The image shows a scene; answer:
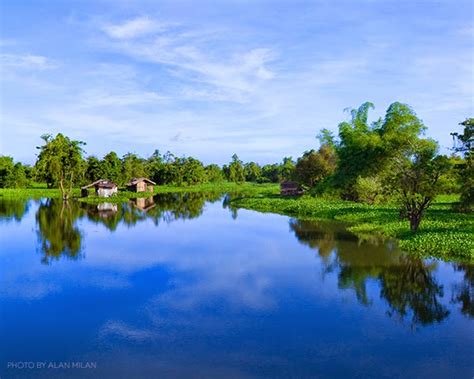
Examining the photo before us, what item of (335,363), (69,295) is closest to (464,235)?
(335,363)

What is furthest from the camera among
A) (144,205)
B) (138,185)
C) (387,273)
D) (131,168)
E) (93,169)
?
(131,168)

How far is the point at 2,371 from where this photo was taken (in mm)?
10406

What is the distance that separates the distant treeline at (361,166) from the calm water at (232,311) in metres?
5.30

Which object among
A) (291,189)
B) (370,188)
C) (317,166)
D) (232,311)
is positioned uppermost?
(317,166)

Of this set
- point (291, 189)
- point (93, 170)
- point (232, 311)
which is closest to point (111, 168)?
point (93, 170)

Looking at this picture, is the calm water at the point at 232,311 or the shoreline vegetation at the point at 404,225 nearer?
the calm water at the point at 232,311

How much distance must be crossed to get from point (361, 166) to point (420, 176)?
66.9ft

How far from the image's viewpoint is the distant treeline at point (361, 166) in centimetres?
2791

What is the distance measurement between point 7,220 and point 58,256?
20.4 m

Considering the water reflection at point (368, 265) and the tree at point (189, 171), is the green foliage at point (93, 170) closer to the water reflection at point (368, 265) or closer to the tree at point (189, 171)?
the tree at point (189, 171)

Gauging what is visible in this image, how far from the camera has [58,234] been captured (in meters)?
32.4

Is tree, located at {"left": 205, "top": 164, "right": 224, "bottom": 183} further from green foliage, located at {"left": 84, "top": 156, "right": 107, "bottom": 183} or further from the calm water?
the calm water

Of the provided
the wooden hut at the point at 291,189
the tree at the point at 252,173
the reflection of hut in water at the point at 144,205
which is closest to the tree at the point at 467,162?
the reflection of hut in water at the point at 144,205

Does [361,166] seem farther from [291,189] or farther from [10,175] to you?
[10,175]
